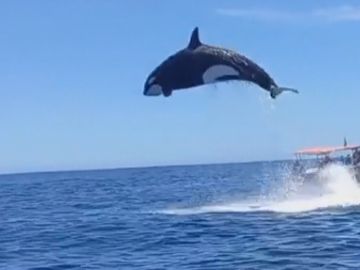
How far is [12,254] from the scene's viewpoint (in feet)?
107

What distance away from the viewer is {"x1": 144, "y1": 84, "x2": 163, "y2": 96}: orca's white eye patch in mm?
7655

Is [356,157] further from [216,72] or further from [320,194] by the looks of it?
[216,72]

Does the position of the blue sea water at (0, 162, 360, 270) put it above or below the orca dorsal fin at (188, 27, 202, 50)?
below

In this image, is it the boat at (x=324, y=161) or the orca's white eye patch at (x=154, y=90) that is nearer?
the orca's white eye patch at (x=154, y=90)

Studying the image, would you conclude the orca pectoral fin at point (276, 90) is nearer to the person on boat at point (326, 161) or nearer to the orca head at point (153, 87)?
the orca head at point (153, 87)

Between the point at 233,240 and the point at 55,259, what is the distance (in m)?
7.48

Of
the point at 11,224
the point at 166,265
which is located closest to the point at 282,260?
the point at 166,265

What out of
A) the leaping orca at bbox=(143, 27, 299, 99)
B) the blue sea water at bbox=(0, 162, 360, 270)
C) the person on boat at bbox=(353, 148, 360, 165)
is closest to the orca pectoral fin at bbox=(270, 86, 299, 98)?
the leaping orca at bbox=(143, 27, 299, 99)

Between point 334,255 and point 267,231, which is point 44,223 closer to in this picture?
point 267,231

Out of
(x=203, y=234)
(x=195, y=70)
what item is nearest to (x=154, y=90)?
(x=195, y=70)

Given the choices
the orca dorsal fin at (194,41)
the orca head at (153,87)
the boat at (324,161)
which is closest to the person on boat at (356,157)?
the boat at (324,161)

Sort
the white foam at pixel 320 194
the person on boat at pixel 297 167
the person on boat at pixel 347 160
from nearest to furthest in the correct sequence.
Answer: the white foam at pixel 320 194 → the person on boat at pixel 347 160 → the person on boat at pixel 297 167

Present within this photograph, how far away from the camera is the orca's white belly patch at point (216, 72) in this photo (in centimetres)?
746

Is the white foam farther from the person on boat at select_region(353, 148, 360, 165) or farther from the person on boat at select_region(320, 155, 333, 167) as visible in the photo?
the person on boat at select_region(353, 148, 360, 165)
